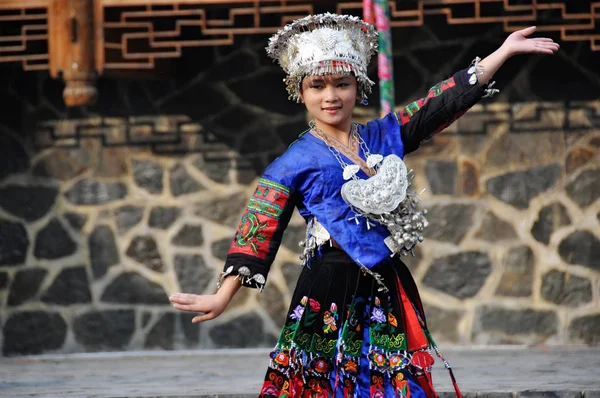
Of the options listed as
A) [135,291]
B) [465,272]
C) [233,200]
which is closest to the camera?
[465,272]

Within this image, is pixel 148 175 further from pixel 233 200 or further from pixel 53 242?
pixel 53 242

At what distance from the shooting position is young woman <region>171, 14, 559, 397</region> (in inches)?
168

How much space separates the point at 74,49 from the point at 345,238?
4.31 meters

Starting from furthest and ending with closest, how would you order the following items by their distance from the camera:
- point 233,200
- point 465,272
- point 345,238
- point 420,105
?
point 233,200 → point 465,272 → point 420,105 → point 345,238

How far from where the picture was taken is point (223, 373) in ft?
26.2

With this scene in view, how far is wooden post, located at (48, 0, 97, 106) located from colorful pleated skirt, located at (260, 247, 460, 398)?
4091 millimetres

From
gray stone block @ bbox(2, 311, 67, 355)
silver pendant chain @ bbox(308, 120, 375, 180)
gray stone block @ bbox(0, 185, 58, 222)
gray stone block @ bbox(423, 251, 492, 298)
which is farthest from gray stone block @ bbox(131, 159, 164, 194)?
silver pendant chain @ bbox(308, 120, 375, 180)

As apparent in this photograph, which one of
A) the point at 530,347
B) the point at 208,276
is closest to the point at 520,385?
the point at 530,347

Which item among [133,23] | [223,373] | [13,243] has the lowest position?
[223,373]

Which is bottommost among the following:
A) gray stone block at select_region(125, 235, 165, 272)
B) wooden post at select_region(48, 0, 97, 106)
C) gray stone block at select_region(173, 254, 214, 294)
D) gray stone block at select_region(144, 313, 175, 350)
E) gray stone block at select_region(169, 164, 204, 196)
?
gray stone block at select_region(144, 313, 175, 350)

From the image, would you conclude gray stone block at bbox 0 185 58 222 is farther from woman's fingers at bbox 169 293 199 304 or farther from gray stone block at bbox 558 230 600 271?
woman's fingers at bbox 169 293 199 304

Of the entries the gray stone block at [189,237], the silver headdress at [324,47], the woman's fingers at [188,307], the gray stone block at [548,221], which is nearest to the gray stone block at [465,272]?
the gray stone block at [548,221]

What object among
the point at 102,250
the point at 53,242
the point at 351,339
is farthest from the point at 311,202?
the point at 53,242

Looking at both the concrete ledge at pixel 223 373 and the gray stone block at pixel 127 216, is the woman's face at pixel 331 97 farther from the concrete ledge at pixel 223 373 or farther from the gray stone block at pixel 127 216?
the gray stone block at pixel 127 216
